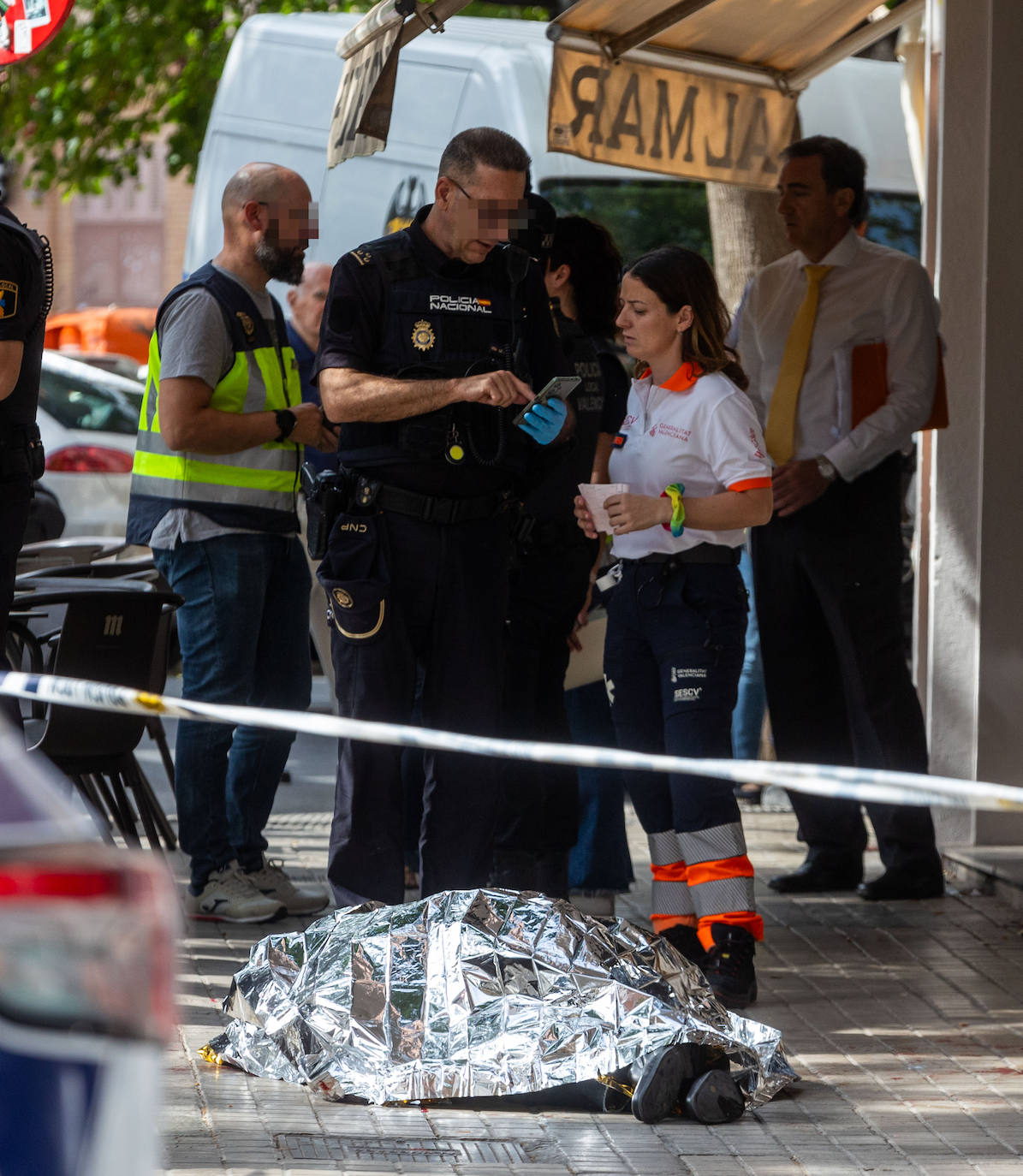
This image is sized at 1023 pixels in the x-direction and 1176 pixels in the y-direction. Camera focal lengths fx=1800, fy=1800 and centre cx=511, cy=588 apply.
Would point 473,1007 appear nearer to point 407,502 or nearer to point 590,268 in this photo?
point 407,502

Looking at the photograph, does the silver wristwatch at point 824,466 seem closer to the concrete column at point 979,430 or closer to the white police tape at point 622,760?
the concrete column at point 979,430

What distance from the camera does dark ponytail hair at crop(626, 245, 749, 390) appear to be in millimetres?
4668

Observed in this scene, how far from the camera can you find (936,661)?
20.6 ft

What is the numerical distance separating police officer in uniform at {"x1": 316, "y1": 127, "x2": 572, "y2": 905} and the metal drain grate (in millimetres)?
1014

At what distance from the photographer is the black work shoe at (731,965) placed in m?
A: 4.48

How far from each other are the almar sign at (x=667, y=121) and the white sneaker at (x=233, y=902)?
2.78m

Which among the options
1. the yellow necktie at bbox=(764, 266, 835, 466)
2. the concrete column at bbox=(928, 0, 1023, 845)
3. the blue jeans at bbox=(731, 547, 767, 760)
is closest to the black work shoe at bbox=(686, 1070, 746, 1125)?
the yellow necktie at bbox=(764, 266, 835, 466)

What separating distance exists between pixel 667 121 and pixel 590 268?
64.0 inches

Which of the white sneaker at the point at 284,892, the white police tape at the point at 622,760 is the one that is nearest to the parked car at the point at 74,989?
the white police tape at the point at 622,760

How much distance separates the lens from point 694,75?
6.78 meters

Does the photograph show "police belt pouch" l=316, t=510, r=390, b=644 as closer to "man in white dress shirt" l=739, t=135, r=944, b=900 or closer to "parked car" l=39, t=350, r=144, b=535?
"man in white dress shirt" l=739, t=135, r=944, b=900

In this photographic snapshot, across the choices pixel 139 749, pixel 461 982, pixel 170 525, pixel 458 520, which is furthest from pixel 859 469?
pixel 139 749

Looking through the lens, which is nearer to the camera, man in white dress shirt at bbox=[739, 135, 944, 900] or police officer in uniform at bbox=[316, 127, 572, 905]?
police officer in uniform at bbox=[316, 127, 572, 905]

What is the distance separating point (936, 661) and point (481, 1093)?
315cm
